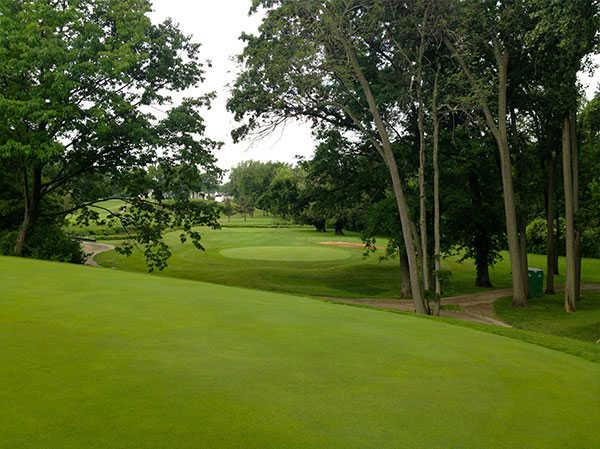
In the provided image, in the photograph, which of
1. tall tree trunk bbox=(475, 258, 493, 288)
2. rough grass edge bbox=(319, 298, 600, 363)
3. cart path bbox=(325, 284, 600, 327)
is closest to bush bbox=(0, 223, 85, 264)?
cart path bbox=(325, 284, 600, 327)

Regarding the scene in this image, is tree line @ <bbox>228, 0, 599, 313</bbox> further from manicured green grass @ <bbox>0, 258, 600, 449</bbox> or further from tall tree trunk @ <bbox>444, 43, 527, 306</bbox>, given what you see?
manicured green grass @ <bbox>0, 258, 600, 449</bbox>

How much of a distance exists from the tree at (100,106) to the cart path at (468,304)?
9.53 meters

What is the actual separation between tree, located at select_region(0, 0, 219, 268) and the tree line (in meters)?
3.25

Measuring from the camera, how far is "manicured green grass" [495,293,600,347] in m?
16.7

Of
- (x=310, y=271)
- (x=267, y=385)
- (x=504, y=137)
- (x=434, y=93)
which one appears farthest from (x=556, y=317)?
(x=267, y=385)

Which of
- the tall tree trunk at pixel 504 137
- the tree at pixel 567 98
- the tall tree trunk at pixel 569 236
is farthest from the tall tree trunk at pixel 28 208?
the tall tree trunk at pixel 569 236

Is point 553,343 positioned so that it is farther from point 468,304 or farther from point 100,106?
point 100,106

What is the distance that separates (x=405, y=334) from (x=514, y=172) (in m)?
24.6

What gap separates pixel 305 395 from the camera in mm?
3701

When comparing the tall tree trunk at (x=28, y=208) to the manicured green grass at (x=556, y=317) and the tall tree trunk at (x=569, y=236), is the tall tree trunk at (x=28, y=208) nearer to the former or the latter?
the manicured green grass at (x=556, y=317)

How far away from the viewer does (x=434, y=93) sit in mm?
18375

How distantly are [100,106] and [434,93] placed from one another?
13321 mm

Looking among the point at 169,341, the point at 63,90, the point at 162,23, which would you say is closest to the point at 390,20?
the point at 162,23

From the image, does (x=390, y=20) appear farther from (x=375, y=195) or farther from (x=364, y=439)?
Answer: (x=364, y=439)
